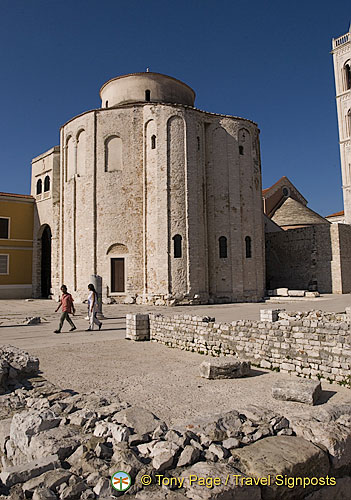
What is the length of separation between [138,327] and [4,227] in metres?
21.0

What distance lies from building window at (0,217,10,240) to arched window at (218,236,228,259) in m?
15.5

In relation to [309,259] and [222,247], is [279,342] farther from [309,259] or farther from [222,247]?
[309,259]

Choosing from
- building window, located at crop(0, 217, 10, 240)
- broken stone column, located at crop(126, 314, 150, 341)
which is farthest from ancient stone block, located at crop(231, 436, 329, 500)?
building window, located at crop(0, 217, 10, 240)

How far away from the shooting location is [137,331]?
975 cm

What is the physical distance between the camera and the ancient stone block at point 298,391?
15.9 feet

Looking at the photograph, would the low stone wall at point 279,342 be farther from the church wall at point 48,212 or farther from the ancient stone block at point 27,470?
the church wall at point 48,212

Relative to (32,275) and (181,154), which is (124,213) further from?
(32,275)

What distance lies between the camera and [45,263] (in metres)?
28.4

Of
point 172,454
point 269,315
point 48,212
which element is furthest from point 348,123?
point 172,454

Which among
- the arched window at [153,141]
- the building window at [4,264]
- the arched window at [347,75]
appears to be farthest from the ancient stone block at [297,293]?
the arched window at [347,75]

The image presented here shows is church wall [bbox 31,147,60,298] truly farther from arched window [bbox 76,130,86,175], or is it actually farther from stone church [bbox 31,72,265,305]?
arched window [bbox 76,130,86,175]

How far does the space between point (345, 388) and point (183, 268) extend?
15.2m

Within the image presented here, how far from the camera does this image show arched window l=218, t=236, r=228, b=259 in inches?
869

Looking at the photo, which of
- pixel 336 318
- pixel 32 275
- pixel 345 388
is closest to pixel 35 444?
pixel 345 388
